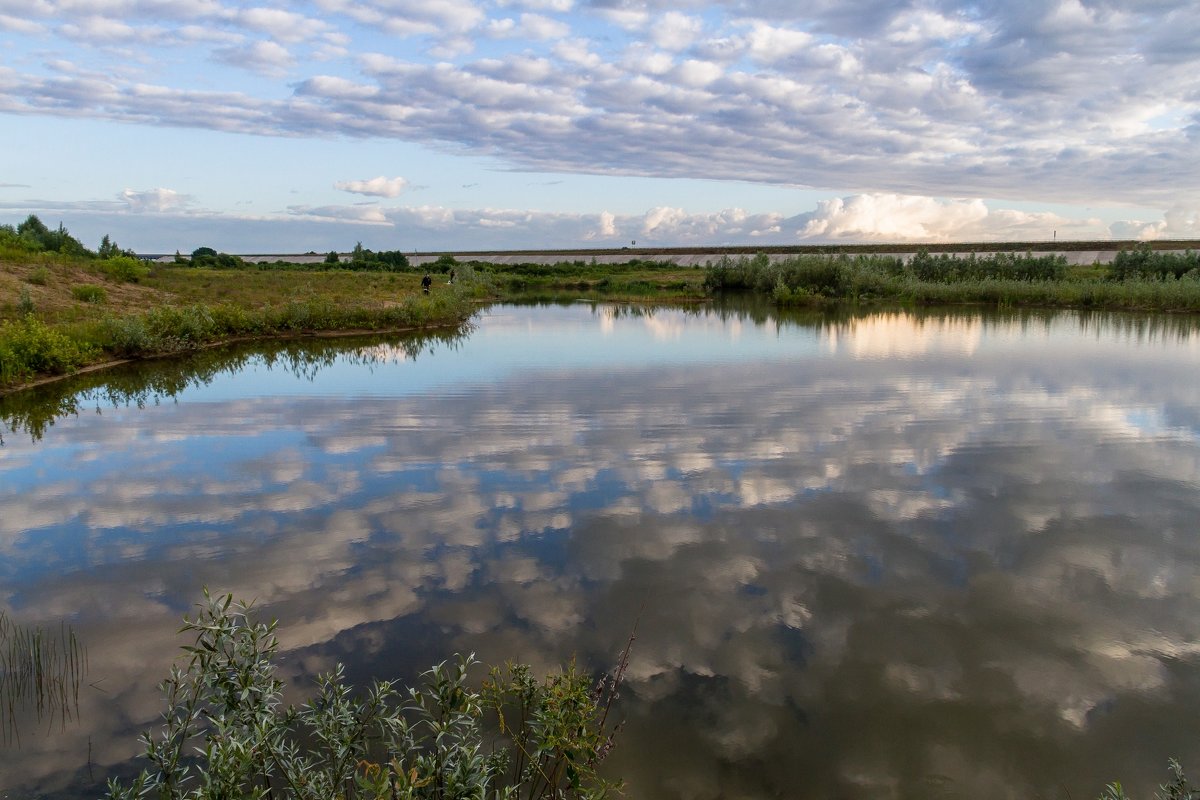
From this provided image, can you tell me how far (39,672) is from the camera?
474 cm

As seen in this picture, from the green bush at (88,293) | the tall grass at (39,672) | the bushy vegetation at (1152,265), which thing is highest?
the bushy vegetation at (1152,265)

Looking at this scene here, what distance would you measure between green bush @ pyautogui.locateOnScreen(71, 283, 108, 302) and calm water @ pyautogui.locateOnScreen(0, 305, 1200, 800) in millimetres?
12638

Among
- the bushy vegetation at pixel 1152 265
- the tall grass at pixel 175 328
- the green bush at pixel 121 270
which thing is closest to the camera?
the tall grass at pixel 175 328

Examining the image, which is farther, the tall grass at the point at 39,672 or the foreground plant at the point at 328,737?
the tall grass at the point at 39,672

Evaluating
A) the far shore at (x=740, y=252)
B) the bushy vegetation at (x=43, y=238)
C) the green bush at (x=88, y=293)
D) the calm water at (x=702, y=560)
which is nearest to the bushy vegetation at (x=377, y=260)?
the far shore at (x=740, y=252)

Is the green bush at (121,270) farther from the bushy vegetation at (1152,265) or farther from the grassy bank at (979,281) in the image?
the bushy vegetation at (1152,265)

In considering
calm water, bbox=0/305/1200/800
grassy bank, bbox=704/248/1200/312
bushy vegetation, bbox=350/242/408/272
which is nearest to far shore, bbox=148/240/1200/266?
bushy vegetation, bbox=350/242/408/272

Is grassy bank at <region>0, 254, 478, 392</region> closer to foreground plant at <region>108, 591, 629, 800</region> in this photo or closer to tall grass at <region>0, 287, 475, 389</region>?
tall grass at <region>0, 287, 475, 389</region>

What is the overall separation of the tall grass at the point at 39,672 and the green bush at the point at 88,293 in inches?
863

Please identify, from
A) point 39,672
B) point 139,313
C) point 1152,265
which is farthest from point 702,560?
point 1152,265

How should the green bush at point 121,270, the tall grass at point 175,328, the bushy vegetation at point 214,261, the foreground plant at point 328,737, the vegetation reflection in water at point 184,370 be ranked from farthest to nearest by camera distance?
1. the bushy vegetation at point 214,261
2. the green bush at point 121,270
3. the tall grass at point 175,328
4. the vegetation reflection in water at point 184,370
5. the foreground plant at point 328,737

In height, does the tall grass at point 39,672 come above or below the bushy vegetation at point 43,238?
below

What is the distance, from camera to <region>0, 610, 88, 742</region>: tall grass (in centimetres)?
438

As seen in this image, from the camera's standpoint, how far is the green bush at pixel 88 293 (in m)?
23.6
